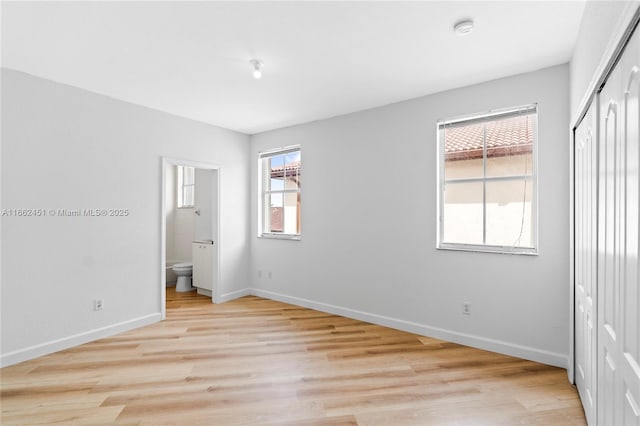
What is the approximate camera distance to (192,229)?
6340mm

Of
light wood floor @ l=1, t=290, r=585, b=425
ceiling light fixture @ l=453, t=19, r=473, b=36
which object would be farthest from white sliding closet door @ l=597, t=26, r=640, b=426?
ceiling light fixture @ l=453, t=19, r=473, b=36

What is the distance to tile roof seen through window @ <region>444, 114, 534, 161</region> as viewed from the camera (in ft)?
9.77

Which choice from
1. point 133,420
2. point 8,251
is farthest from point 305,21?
point 8,251

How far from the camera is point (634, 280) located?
1142mm

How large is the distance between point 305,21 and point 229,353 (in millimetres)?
2946

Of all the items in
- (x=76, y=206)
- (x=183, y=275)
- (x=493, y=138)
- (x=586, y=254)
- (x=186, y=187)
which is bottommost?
(x=183, y=275)

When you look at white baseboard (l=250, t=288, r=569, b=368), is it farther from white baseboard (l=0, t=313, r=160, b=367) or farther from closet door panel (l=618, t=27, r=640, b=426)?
white baseboard (l=0, t=313, r=160, b=367)

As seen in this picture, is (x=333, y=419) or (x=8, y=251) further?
(x=8, y=251)

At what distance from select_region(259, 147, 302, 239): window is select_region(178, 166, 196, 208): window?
6.50 feet

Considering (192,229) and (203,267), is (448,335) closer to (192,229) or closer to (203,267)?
(203,267)

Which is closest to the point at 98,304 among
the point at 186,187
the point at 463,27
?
the point at 186,187

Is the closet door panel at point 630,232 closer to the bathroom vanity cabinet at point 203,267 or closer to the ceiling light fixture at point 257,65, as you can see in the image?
the ceiling light fixture at point 257,65

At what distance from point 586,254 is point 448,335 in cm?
168

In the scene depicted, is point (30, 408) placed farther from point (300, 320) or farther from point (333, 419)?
point (300, 320)
